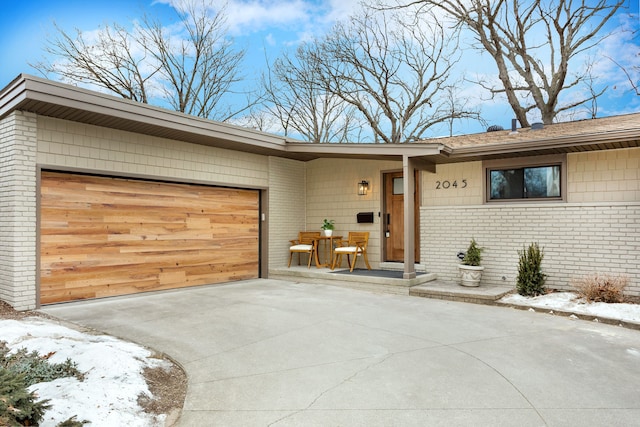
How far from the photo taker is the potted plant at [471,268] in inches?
270

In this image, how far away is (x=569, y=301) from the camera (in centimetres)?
577

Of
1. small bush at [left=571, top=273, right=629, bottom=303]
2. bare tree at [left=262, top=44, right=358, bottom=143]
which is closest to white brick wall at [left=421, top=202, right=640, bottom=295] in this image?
small bush at [left=571, top=273, right=629, bottom=303]

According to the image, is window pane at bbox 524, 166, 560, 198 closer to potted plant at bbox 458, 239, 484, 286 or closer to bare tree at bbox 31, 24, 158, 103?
potted plant at bbox 458, 239, 484, 286

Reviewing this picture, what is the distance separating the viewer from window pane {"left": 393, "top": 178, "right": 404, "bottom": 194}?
860 cm

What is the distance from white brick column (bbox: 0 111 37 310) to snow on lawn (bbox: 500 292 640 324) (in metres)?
6.92

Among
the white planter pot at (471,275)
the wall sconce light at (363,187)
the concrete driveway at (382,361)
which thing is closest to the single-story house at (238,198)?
the wall sconce light at (363,187)

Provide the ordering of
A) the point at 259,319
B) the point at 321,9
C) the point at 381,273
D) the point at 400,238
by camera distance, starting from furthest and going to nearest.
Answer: the point at 321,9 < the point at 400,238 < the point at 381,273 < the point at 259,319

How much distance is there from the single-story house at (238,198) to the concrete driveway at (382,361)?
98 cm

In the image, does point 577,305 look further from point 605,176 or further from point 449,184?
point 449,184

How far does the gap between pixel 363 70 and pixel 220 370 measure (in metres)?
16.7

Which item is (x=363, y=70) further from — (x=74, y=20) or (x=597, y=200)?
(x=597, y=200)

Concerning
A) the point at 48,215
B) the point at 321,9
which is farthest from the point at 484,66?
the point at 48,215

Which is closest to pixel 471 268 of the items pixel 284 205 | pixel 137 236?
pixel 284 205

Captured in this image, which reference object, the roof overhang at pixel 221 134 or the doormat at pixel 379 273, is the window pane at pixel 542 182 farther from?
the doormat at pixel 379 273
